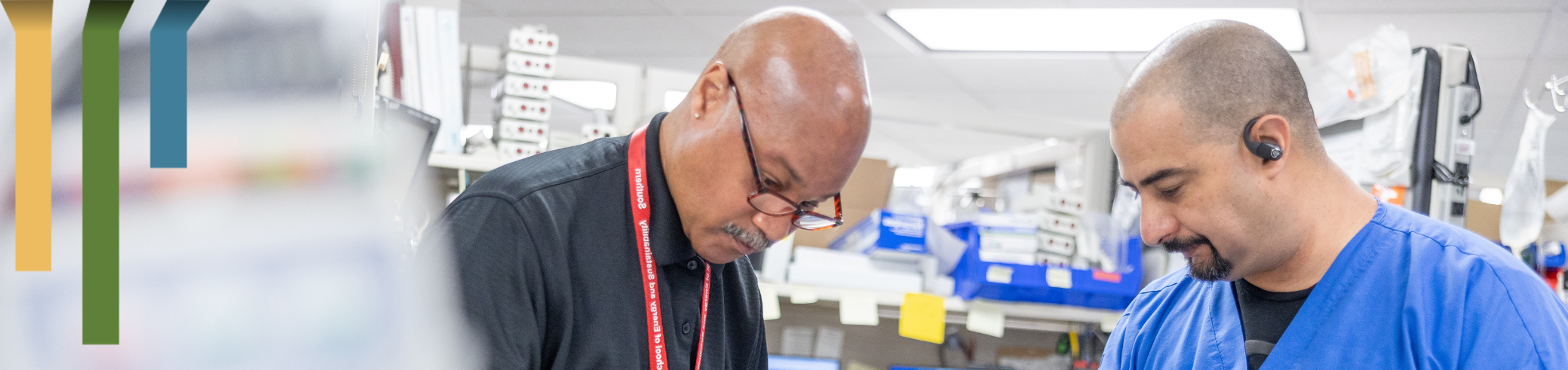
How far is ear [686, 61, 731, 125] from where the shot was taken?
3.62ft

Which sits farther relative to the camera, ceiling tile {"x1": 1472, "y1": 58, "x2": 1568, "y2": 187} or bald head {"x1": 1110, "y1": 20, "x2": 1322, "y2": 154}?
ceiling tile {"x1": 1472, "y1": 58, "x2": 1568, "y2": 187}

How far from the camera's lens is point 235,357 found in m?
0.17

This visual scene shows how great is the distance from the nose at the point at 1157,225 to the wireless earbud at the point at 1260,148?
0.46 feet

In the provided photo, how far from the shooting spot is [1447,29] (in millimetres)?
4152

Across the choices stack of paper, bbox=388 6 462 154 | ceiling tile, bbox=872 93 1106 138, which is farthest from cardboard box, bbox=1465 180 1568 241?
stack of paper, bbox=388 6 462 154

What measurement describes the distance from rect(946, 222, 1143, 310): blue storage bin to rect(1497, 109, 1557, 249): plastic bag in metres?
0.80

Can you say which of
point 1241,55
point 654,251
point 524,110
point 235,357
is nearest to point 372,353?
point 235,357

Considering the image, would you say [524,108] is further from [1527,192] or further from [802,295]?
[1527,192]

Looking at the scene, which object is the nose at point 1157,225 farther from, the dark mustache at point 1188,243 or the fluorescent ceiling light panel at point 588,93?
the fluorescent ceiling light panel at point 588,93

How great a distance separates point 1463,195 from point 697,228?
158 centimetres

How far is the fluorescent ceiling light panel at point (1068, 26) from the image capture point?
170 inches

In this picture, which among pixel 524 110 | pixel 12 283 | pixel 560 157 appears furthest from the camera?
pixel 524 110

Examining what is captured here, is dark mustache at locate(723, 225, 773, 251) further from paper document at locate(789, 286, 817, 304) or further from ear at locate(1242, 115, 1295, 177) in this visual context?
paper document at locate(789, 286, 817, 304)

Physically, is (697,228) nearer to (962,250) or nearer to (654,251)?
(654,251)
